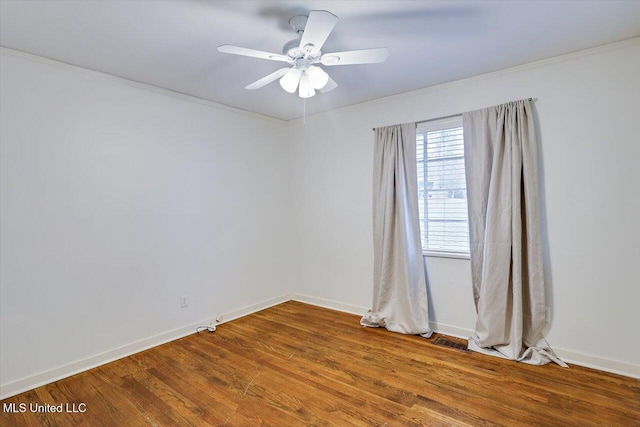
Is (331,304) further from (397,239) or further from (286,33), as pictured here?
(286,33)

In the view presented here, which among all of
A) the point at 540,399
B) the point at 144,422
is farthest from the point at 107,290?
the point at 540,399

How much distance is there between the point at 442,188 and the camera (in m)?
3.37

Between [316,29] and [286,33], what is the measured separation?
642 millimetres

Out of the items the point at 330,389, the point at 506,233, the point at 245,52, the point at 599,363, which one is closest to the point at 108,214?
the point at 245,52

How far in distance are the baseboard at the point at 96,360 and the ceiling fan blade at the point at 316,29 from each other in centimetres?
301

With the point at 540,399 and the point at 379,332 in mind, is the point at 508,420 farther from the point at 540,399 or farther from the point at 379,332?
the point at 379,332

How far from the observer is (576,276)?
105 inches

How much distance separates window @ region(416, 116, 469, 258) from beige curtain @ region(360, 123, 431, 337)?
12 cm

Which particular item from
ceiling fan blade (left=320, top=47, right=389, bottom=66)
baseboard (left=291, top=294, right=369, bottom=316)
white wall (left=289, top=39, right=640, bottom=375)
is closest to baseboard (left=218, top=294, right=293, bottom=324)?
baseboard (left=291, top=294, right=369, bottom=316)

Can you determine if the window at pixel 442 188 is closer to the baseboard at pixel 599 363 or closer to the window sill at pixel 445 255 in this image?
the window sill at pixel 445 255

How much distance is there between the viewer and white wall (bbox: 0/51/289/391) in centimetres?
245

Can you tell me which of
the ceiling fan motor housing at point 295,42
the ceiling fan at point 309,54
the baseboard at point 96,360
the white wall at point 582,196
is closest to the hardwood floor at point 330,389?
the baseboard at point 96,360

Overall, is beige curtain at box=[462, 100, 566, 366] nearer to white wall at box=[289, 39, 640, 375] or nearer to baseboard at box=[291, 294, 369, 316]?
white wall at box=[289, 39, 640, 375]

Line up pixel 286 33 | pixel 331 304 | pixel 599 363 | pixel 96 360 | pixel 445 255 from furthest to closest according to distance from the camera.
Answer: pixel 331 304 → pixel 445 255 → pixel 96 360 → pixel 599 363 → pixel 286 33
